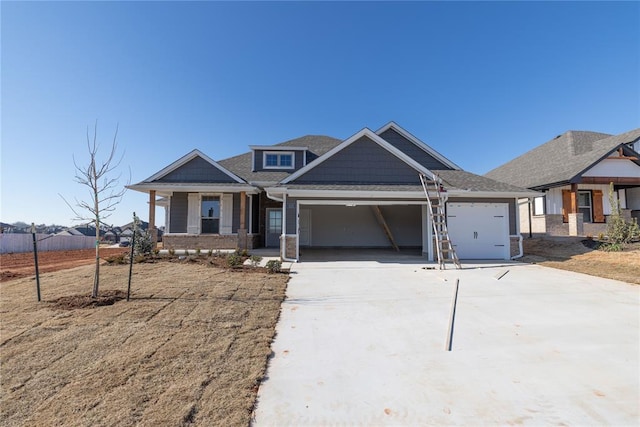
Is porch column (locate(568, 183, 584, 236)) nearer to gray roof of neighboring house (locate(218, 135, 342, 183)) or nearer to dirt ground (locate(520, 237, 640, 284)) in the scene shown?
dirt ground (locate(520, 237, 640, 284))

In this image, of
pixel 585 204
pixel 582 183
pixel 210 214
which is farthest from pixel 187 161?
pixel 585 204

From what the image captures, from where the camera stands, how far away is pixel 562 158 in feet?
57.5

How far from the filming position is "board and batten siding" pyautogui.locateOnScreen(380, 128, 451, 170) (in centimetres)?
1535

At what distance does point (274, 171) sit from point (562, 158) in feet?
58.4

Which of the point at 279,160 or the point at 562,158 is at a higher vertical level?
the point at 562,158

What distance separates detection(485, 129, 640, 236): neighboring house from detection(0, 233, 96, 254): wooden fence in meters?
25.9

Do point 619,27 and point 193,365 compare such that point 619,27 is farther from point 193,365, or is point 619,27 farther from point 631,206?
point 193,365

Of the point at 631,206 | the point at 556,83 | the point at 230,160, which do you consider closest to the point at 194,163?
the point at 230,160

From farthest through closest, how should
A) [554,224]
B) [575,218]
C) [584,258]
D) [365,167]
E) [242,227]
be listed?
[554,224], [575,218], [242,227], [365,167], [584,258]

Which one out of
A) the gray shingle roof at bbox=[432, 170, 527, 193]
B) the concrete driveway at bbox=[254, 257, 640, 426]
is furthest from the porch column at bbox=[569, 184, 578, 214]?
the concrete driveway at bbox=[254, 257, 640, 426]

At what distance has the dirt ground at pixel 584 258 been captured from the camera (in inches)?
336

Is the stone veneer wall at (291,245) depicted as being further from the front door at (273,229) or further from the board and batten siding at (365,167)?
the front door at (273,229)

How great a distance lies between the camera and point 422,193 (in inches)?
435

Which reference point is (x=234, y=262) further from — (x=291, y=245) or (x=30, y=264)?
(x=30, y=264)
